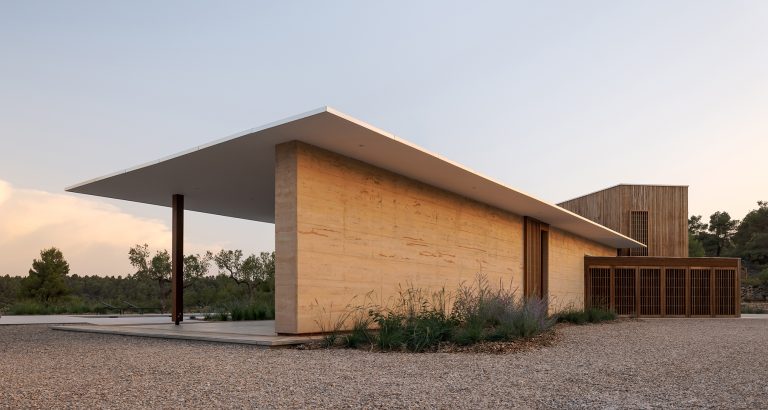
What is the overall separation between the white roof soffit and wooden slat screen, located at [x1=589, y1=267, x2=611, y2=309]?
23.2ft

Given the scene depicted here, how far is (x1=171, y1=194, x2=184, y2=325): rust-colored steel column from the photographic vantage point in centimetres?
1333

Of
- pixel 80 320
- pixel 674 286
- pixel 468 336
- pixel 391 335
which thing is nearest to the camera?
pixel 391 335

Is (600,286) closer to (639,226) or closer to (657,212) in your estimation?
(639,226)

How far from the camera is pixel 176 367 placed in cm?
622

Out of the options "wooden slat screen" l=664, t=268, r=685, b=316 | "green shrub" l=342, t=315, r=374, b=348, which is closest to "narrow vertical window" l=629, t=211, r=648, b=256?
"wooden slat screen" l=664, t=268, r=685, b=316

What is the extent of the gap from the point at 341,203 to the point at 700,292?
56.2 feet

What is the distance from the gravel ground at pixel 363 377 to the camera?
470 cm

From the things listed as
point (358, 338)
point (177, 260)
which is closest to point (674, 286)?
point (177, 260)

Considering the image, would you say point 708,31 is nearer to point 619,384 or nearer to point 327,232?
point 327,232

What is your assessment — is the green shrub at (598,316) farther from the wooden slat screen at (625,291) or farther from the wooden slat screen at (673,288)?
the wooden slat screen at (625,291)

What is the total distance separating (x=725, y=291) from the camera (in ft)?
73.5

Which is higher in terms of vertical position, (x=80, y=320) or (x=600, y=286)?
(x=600, y=286)

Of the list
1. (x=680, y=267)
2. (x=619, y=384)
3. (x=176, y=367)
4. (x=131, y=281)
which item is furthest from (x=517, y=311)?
(x=131, y=281)

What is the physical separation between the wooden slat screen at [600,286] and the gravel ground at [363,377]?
45.2 feet
